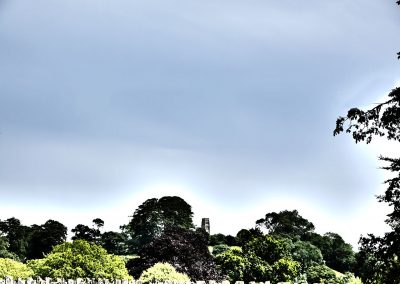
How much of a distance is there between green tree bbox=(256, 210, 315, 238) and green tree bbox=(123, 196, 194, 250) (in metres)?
21.6

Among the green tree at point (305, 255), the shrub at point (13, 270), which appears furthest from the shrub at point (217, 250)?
the shrub at point (13, 270)

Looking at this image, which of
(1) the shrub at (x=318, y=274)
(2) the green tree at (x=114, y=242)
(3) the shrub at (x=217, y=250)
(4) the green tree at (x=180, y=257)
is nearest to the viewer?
(4) the green tree at (x=180, y=257)

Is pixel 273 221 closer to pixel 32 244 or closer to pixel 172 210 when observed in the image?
pixel 172 210

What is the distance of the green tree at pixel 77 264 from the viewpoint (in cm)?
2352

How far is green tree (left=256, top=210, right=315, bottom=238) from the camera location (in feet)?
336

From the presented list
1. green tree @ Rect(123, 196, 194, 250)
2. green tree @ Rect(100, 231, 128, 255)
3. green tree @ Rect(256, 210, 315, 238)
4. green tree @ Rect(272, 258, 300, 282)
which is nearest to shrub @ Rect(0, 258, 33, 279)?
green tree @ Rect(272, 258, 300, 282)

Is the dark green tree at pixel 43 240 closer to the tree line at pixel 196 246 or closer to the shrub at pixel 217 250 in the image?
the tree line at pixel 196 246

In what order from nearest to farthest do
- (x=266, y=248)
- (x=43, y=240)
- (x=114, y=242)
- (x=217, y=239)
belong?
1. (x=266, y=248)
2. (x=43, y=240)
3. (x=217, y=239)
4. (x=114, y=242)

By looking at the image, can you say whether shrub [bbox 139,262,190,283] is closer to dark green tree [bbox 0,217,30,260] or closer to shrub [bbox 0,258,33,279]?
shrub [bbox 0,258,33,279]

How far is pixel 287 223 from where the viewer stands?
102438mm

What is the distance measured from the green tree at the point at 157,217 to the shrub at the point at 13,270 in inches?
2322

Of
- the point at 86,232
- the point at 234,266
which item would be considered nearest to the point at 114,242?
the point at 86,232

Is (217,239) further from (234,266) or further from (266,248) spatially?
(234,266)

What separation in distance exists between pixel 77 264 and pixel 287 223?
81641 millimetres
